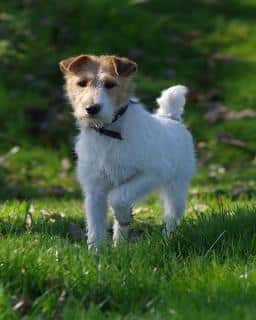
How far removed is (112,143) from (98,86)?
0.51 m

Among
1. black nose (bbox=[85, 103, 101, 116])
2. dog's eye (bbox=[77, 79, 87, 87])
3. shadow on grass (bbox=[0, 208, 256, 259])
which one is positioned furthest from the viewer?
dog's eye (bbox=[77, 79, 87, 87])

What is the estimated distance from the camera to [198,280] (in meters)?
4.95

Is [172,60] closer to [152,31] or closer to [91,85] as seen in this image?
[152,31]

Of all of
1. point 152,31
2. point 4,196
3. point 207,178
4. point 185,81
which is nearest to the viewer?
point 4,196

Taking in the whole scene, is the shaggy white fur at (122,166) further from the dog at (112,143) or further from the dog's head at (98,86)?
the dog's head at (98,86)

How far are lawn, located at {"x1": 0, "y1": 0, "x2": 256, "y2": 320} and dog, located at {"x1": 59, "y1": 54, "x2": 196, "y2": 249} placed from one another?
35cm

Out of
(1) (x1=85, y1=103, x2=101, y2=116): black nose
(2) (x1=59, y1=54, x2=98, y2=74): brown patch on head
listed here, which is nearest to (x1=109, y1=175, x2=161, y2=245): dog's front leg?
(1) (x1=85, y1=103, x2=101, y2=116): black nose

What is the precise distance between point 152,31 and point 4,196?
7766 mm

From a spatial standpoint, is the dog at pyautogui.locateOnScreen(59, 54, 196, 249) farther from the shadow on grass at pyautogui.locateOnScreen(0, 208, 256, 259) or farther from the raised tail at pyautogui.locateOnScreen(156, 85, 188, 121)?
the raised tail at pyautogui.locateOnScreen(156, 85, 188, 121)

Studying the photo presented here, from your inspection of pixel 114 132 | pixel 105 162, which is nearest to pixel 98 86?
pixel 114 132

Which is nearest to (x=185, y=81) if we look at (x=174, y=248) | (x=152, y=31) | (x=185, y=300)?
(x=152, y=31)

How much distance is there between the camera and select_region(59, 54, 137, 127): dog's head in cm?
618

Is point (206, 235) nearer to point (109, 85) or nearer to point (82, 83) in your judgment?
point (109, 85)

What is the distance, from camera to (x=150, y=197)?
11062 millimetres
